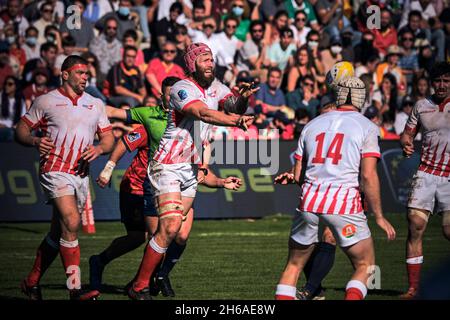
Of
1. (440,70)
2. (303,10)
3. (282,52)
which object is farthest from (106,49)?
(440,70)

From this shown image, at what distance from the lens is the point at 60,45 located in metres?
22.5

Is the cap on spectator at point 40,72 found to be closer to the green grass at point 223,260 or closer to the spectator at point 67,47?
the spectator at point 67,47

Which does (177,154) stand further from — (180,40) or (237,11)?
(237,11)

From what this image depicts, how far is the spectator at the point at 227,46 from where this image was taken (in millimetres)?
22453

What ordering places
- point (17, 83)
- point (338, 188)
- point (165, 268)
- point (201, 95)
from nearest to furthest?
point (338, 188) → point (201, 95) → point (165, 268) → point (17, 83)

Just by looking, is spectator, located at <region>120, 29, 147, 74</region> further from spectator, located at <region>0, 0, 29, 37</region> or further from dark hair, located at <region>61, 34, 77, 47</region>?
spectator, located at <region>0, 0, 29, 37</region>

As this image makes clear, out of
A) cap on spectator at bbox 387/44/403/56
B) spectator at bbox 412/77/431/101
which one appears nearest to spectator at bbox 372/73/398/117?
cap on spectator at bbox 387/44/403/56

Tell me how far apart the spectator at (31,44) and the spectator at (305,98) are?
227 inches

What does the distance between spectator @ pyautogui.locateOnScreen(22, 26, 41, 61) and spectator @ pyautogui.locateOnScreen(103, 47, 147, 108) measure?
2.05 meters

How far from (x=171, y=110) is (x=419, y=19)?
15695 millimetres

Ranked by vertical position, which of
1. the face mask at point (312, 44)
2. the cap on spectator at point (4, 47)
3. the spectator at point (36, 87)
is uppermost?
the cap on spectator at point (4, 47)

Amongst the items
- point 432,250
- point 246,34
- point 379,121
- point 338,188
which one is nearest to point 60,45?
point 246,34

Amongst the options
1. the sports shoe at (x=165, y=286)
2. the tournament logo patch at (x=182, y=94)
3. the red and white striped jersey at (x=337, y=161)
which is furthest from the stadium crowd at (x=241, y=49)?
the red and white striped jersey at (x=337, y=161)

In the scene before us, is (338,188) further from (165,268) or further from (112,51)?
(112,51)
